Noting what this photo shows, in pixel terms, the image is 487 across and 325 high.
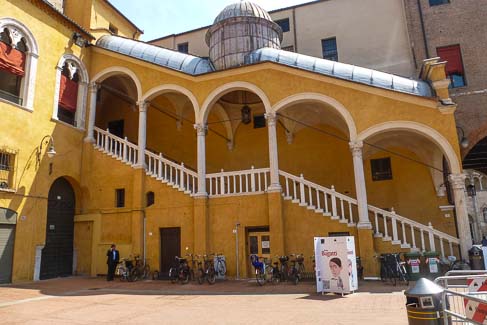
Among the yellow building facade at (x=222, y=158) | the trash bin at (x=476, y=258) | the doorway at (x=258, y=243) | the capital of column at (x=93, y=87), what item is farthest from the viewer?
the capital of column at (x=93, y=87)

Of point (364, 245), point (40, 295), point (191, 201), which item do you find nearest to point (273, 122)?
point (191, 201)

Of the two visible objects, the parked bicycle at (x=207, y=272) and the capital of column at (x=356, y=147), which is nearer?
the parked bicycle at (x=207, y=272)

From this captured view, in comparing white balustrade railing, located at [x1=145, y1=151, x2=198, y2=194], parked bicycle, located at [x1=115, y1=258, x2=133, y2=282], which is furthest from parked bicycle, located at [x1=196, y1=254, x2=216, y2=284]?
white balustrade railing, located at [x1=145, y1=151, x2=198, y2=194]

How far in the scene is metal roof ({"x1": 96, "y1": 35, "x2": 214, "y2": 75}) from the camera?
17386 millimetres

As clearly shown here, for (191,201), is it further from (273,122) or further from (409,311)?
(409,311)

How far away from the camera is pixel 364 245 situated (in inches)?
498

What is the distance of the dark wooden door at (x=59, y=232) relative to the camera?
1484 cm

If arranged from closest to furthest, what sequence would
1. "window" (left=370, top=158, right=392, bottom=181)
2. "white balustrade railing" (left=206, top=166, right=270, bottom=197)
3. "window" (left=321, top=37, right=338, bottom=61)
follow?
"white balustrade railing" (left=206, top=166, right=270, bottom=197) < "window" (left=370, top=158, right=392, bottom=181) < "window" (left=321, top=37, right=338, bottom=61)

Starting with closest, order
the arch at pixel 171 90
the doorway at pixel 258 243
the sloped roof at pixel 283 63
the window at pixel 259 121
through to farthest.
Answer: the doorway at pixel 258 243 < the sloped roof at pixel 283 63 < the arch at pixel 171 90 < the window at pixel 259 121

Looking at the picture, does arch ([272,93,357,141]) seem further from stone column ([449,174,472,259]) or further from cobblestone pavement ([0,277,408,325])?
cobblestone pavement ([0,277,408,325])

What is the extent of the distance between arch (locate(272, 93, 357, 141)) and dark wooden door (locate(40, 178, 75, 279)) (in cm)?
975

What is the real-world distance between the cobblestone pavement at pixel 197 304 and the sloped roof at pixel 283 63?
7.52 metres

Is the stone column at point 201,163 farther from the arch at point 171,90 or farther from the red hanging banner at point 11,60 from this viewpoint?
the red hanging banner at point 11,60

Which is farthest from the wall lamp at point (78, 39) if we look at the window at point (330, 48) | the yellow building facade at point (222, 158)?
the window at point (330, 48)
